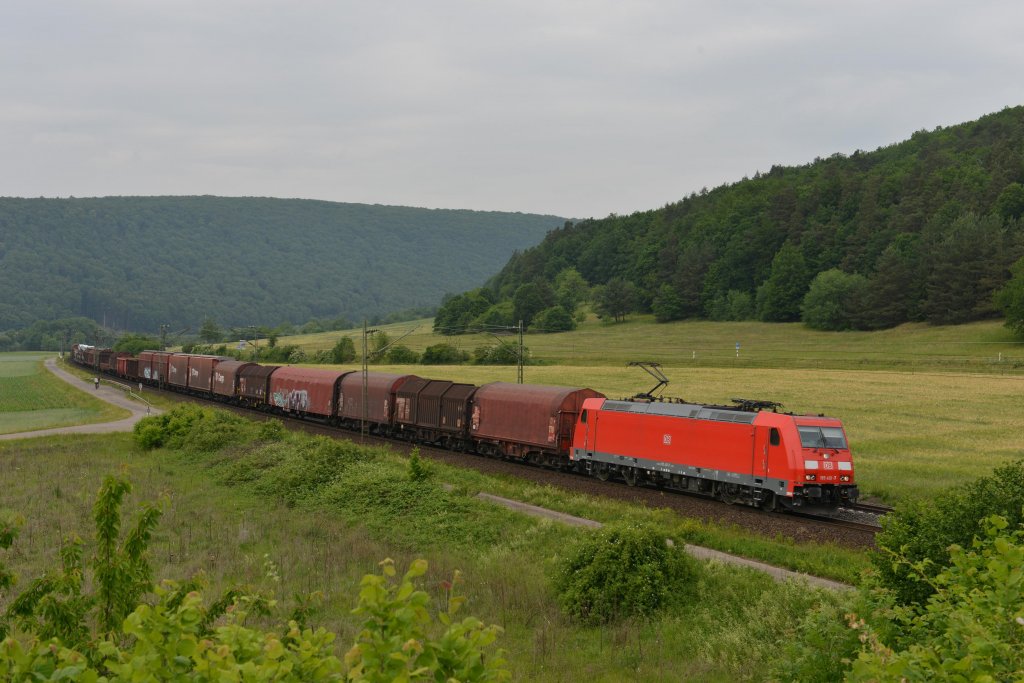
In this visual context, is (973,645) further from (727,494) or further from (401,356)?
(401,356)

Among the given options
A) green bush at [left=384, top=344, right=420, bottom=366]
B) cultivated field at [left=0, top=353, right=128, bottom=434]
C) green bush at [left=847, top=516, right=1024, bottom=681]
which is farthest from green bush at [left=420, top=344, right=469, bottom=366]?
green bush at [left=847, top=516, right=1024, bottom=681]

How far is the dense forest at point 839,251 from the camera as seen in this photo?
112312 millimetres

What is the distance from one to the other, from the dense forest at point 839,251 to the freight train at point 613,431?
51227 mm

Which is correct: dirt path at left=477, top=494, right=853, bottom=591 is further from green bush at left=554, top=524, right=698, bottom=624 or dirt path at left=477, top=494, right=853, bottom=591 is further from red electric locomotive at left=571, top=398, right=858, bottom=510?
red electric locomotive at left=571, top=398, right=858, bottom=510

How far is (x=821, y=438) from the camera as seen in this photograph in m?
27.9

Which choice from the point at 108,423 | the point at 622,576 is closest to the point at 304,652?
the point at 622,576

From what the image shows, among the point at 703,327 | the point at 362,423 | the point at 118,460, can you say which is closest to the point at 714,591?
the point at 362,423

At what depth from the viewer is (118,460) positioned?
45094 millimetres

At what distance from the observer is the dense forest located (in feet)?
368

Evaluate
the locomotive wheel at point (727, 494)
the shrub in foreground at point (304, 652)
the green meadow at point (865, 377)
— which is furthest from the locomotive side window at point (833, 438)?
the shrub in foreground at point (304, 652)

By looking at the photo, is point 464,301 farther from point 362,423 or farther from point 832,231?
point 362,423

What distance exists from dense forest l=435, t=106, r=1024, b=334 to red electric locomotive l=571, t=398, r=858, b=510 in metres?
68.4

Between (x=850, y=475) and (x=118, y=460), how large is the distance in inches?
1500

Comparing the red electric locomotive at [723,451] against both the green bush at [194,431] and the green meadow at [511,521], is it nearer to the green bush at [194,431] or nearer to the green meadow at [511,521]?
the green meadow at [511,521]
